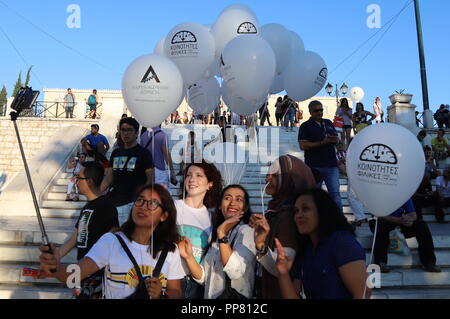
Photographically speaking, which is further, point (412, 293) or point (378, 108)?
point (378, 108)

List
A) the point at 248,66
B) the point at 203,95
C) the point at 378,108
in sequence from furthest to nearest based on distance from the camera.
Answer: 1. the point at 378,108
2. the point at 203,95
3. the point at 248,66

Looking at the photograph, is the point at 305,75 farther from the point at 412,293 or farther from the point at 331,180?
the point at 412,293

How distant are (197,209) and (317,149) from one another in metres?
2.48

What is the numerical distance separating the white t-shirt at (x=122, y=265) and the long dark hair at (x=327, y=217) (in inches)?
32.9

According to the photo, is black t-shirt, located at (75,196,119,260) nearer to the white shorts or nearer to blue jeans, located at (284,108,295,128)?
the white shorts

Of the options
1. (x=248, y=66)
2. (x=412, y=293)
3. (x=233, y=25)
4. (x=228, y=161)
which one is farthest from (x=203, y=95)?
(x=412, y=293)

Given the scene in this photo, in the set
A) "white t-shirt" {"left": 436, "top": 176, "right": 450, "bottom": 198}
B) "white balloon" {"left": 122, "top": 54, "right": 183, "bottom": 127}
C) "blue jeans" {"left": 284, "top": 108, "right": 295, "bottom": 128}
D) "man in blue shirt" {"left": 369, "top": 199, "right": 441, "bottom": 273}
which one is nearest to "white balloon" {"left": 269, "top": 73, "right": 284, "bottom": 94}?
"white balloon" {"left": 122, "top": 54, "right": 183, "bottom": 127}

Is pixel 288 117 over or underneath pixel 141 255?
over

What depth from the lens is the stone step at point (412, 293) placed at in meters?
3.85

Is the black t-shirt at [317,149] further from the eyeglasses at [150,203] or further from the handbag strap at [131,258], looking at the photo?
the handbag strap at [131,258]

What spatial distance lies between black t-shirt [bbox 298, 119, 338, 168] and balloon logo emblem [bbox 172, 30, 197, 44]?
1911 millimetres

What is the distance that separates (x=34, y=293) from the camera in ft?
12.3

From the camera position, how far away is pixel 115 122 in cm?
1195
